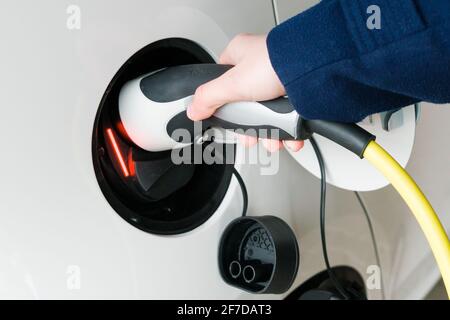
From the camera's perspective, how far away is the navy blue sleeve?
362mm

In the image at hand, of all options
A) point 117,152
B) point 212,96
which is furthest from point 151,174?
point 212,96

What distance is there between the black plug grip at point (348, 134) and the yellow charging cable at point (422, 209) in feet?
0.04

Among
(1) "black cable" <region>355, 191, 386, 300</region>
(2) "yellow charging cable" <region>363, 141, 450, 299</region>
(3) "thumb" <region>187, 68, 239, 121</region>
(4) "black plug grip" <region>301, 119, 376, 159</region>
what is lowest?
(1) "black cable" <region>355, 191, 386, 300</region>

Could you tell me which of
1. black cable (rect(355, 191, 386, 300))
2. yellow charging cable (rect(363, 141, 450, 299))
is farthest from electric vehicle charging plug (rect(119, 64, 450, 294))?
black cable (rect(355, 191, 386, 300))

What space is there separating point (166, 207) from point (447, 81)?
0.36 meters

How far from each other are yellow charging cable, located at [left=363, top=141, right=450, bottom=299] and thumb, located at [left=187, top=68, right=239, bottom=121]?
135 mm

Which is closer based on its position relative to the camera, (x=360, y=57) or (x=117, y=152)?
(x=360, y=57)

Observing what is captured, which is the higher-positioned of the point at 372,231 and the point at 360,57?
the point at 360,57

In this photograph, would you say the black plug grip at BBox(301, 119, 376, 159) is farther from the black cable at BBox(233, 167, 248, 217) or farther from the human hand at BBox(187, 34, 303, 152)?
the black cable at BBox(233, 167, 248, 217)

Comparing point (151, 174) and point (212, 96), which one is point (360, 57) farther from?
point (151, 174)

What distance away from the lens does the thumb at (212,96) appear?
48 cm

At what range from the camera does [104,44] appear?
512 millimetres

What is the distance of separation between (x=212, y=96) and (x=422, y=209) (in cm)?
21

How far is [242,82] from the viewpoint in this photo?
47 cm
